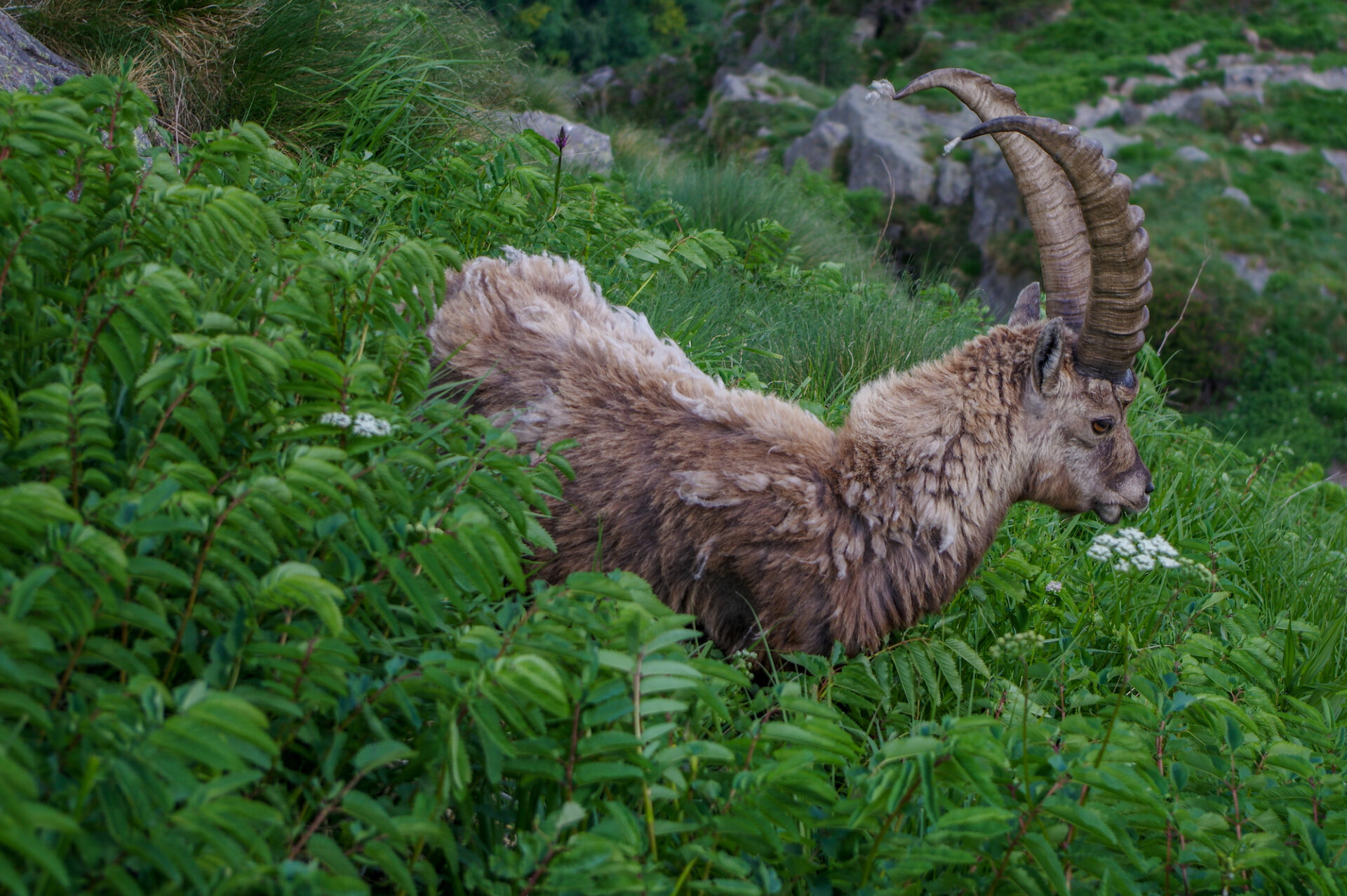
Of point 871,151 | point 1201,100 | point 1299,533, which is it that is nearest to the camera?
point 1299,533

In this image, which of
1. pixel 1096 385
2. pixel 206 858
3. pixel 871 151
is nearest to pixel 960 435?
pixel 1096 385

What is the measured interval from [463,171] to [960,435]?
9.12ft

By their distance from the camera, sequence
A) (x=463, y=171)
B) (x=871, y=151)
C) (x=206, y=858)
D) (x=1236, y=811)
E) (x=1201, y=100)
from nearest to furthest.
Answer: (x=206, y=858) → (x=1236, y=811) → (x=463, y=171) → (x=871, y=151) → (x=1201, y=100)

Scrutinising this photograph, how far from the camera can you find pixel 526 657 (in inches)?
66.7

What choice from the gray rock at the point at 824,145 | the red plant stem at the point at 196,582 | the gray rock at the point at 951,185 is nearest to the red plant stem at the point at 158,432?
the red plant stem at the point at 196,582

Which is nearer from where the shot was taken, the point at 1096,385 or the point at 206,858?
the point at 206,858

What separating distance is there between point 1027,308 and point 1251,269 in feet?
67.4

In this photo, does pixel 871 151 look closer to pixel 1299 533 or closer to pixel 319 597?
pixel 1299 533

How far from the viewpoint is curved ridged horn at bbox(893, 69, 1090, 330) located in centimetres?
362

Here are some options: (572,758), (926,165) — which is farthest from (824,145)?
(572,758)

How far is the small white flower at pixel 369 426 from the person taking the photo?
6.40ft

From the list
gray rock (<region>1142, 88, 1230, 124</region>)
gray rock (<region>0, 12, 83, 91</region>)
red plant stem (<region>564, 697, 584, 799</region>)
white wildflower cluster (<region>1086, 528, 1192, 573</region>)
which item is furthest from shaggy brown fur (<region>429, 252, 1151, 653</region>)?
gray rock (<region>1142, 88, 1230, 124</region>)

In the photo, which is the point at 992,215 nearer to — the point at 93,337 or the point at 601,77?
the point at 601,77

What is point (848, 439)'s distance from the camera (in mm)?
3383
